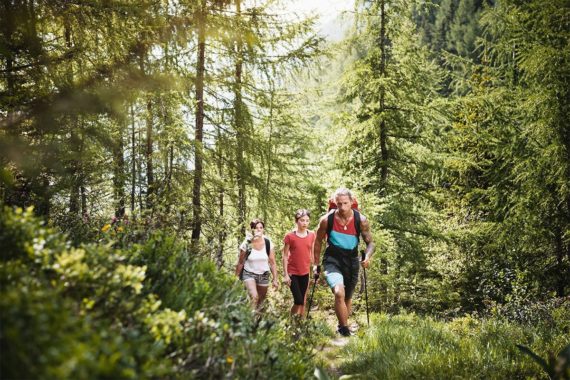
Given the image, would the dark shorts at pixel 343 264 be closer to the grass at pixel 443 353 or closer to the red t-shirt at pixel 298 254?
the red t-shirt at pixel 298 254

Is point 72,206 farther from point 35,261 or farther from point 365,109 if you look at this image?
point 365,109

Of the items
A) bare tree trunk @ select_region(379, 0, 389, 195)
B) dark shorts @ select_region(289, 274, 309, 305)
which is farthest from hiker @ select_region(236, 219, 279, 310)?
bare tree trunk @ select_region(379, 0, 389, 195)

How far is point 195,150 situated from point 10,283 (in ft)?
27.0

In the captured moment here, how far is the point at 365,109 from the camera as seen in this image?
1302 centimetres

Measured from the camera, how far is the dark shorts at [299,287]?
7039 millimetres

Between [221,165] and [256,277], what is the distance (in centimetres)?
507

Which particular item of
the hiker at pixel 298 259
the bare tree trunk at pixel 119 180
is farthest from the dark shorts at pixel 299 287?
the bare tree trunk at pixel 119 180

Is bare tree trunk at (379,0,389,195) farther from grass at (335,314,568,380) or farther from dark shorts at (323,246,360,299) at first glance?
grass at (335,314,568,380)

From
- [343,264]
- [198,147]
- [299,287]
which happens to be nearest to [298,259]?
[299,287]

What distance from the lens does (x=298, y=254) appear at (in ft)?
23.4

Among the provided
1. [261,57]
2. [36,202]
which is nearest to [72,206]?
[36,202]

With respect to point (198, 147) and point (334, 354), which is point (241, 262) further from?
point (198, 147)

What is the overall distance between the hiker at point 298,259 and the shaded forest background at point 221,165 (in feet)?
3.72

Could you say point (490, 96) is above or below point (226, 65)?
below
